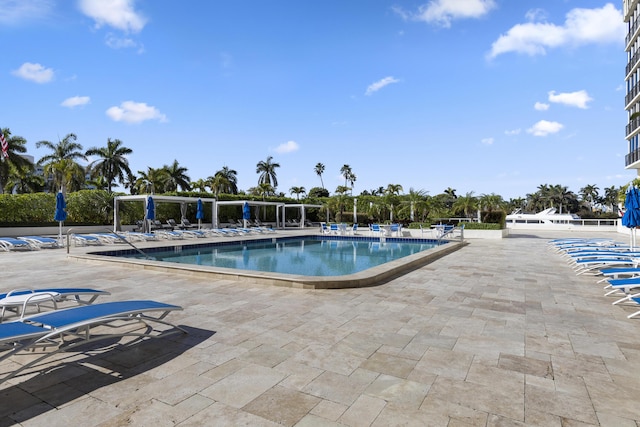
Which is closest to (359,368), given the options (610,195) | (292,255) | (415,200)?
(292,255)

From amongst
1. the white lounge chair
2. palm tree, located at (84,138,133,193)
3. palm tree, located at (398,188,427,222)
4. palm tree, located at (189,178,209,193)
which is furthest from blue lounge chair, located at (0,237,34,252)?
palm tree, located at (189,178,209,193)

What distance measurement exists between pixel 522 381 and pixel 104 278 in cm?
761

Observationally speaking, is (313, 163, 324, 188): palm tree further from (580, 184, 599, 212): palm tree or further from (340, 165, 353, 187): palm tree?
(580, 184, 599, 212): palm tree

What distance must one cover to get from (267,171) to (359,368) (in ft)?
169

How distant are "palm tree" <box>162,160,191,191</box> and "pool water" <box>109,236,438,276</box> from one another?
86.9 feet

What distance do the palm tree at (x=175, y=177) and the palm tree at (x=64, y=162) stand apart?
8.36 m

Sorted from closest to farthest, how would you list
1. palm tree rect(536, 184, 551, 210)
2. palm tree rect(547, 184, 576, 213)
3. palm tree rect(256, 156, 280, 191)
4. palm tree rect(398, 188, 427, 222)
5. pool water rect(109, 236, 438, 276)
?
1. pool water rect(109, 236, 438, 276)
2. palm tree rect(398, 188, 427, 222)
3. palm tree rect(256, 156, 280, 191)
4. palm tree rect(547, 184, 576, 213)
5. palm tree rect(536, 184, 551, 210)

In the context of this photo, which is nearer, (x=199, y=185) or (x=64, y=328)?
(x=64, y=328)

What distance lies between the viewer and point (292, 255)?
13.8 metres

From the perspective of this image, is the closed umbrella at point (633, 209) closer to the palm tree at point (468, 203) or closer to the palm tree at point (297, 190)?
the palm tree at point (468, 203)

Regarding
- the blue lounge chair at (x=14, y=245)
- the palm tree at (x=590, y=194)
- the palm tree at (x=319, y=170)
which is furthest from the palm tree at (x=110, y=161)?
the palm tree at (x=590, y=194)

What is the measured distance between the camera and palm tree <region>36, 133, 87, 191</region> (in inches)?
1195

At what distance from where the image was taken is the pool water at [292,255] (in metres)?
10.7

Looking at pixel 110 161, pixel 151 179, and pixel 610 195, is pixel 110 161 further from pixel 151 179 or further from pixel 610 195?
pixel 610 195
